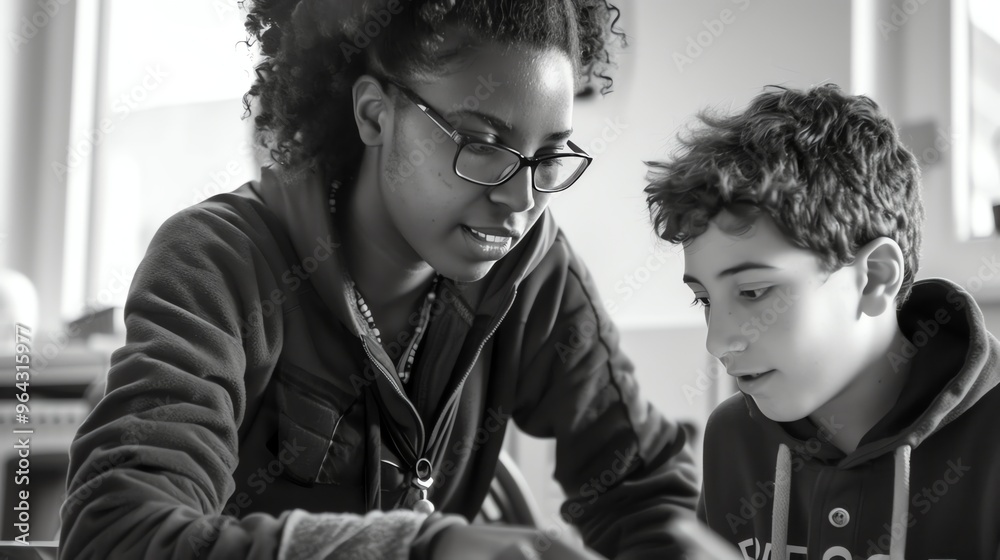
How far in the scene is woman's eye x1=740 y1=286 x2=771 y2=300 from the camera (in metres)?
0.86

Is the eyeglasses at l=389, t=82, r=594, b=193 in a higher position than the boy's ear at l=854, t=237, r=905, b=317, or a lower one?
higher

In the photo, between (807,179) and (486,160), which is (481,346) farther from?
(807,179)

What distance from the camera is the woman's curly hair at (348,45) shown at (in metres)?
0.98

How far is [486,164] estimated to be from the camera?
37.5 inches

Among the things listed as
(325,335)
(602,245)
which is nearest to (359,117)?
(325,335)

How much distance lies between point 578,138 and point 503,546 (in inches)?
65.5

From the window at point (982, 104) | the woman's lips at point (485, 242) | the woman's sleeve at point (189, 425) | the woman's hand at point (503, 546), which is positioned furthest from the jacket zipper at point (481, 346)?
the window at point (982, 104)

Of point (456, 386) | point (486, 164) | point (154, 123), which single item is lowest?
point (456, 386)

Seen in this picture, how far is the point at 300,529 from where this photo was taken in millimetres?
667

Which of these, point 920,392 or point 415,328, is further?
point 415,328

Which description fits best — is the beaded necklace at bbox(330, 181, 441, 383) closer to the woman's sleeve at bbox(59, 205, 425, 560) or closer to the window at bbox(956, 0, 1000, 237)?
the woman's sleeve at bbox(59, 205, 425, 560)
